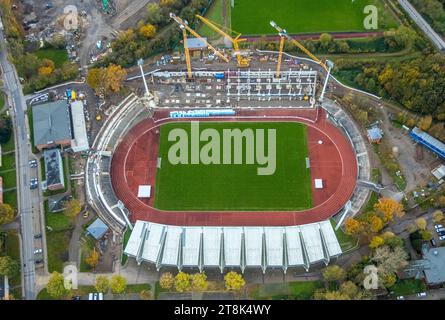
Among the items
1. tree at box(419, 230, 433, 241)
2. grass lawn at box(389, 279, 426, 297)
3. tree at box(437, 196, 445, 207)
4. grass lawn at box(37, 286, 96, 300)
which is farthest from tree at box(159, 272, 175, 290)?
tree at box(437, 196, 445, 207)

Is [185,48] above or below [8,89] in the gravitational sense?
above

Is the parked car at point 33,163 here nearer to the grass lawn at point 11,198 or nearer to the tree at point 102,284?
the grass lawn at point 11,198

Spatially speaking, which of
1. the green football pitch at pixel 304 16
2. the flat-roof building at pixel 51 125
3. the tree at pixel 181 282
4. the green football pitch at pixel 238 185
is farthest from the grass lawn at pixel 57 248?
the green football pitch at pixel 304 16

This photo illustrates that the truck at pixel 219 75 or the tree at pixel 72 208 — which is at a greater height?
the truck at pixel 219 75

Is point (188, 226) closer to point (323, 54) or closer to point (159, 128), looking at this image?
point (159, 128)

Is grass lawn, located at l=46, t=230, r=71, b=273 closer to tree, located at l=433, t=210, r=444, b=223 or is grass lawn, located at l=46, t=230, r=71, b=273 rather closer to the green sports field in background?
the green sports field in background

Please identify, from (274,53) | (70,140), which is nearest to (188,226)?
(70,140)
